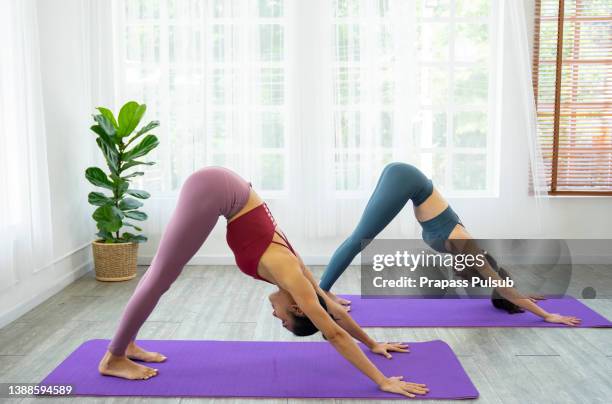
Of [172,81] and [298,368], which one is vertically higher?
[172,81]

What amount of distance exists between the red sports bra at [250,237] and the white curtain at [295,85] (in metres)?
2.43

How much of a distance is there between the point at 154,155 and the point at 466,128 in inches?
101

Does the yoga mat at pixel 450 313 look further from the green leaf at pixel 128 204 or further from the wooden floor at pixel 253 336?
the green leaf at pixel 128 204

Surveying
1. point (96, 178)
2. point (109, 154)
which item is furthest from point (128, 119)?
point (96, 178)

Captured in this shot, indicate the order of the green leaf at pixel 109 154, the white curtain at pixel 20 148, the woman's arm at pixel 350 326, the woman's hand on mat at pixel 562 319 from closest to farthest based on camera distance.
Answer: the woman's arm at pixel 350 326
the white curtain at pixel 20 148
the woman's hand on mat at pixel 562 319
the green leaf at pixel 109 154

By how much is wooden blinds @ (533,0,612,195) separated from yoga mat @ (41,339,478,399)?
8.80 ft

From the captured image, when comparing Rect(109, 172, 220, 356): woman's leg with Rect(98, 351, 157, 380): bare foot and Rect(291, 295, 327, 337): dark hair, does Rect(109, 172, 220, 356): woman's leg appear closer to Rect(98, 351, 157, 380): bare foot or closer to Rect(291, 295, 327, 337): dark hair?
Rect(98, 351, 157, 380): bare foot

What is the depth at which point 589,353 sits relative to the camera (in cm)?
348

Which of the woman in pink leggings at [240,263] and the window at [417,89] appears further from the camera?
the window at [417,89]

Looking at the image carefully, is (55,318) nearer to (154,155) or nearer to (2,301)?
(2,301)

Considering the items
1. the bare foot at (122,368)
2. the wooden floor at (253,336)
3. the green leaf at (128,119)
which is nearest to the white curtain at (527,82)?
the wooden floor at (253,336)

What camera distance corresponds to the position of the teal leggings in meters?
4.01

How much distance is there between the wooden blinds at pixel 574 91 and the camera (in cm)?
542

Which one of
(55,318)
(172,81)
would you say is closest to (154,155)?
(172,81)
